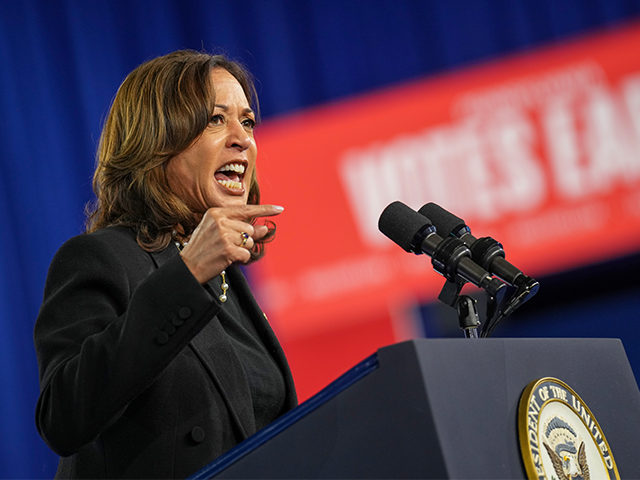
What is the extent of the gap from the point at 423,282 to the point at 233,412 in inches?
76.6

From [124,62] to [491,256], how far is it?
272 centimetres

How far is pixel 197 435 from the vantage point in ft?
3.43

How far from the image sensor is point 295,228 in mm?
3049

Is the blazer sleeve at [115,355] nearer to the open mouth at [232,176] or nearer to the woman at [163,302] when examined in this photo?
the woman at [163,302]

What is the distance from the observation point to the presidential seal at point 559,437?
72 cm

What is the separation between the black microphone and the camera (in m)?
0.98

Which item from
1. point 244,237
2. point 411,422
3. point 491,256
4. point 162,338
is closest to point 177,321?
point 162,338

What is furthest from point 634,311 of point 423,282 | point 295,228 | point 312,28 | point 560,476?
point 560,476

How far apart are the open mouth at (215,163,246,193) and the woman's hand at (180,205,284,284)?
0.50 meters

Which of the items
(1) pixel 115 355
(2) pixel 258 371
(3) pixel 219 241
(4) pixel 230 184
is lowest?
(2) pixel 258 371

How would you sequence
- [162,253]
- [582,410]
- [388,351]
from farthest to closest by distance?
[162,253]
[582,410]
[388,351]

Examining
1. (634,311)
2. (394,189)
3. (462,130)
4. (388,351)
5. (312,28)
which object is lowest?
(634,311)

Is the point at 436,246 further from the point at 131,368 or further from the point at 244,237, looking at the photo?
the point at 131,368

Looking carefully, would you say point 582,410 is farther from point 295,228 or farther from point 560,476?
point 295,228
